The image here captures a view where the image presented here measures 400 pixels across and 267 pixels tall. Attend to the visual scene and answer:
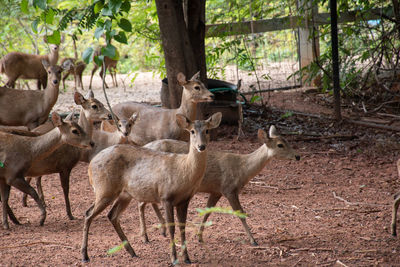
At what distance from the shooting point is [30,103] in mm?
8273

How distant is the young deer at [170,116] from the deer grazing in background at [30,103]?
1.47 meters

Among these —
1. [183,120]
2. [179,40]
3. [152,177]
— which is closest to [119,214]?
[152,177]

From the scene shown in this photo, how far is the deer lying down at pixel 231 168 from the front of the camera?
513cm

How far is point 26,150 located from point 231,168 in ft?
7.62

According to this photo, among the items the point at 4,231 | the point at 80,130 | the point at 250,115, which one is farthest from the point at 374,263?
the point at 250,115

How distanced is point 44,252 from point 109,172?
1001mm

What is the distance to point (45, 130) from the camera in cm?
682

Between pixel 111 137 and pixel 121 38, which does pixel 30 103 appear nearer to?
pixel 111 137

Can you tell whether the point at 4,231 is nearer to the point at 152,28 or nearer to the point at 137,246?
the point at 137,246

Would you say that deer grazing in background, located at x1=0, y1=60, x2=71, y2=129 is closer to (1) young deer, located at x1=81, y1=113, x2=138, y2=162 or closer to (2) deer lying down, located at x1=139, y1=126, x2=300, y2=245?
(1) young deer, located at x1=81, y1=113, x2=138, y2=162

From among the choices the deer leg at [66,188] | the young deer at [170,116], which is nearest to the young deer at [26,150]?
the deer leg at [66,188]

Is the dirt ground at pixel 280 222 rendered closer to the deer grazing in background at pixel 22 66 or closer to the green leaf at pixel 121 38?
the green leaf at pixel 121 38

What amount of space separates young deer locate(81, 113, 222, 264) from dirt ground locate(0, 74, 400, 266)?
1.29 ft

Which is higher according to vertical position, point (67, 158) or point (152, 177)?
point (152, 177)
